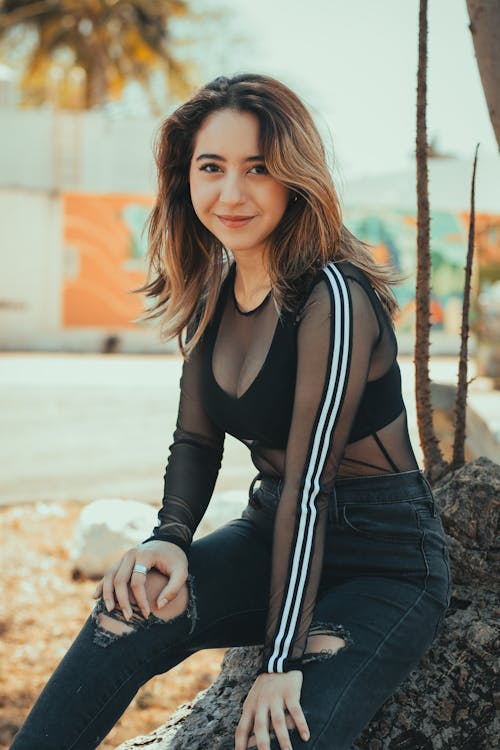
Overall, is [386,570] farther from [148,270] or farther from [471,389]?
[471,389]

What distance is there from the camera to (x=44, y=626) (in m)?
4.28

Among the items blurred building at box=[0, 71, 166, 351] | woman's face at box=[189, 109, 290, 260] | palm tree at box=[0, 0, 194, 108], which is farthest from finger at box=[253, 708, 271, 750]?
palm tree at box=[0, 0, 194, 108]

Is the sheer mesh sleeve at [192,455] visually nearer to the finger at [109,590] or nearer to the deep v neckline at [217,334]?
the deep v neckline at [217,334]

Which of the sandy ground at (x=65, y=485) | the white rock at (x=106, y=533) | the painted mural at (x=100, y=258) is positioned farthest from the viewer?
the painted mural at (x=100, y=258)

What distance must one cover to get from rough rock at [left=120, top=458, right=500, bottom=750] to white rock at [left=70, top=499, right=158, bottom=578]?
2466mm

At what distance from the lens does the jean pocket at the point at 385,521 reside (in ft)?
6.62

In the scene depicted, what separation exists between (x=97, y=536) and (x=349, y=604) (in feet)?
10.3

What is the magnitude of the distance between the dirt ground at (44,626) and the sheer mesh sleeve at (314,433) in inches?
65.5

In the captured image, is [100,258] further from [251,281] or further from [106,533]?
[251,281]

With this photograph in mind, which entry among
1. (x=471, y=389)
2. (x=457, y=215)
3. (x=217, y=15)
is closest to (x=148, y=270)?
(x=471, y=389)

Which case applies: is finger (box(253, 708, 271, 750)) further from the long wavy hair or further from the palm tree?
the palm tree

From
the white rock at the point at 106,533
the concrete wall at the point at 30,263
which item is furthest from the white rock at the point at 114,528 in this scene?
the concrete wall at the point at 30,263

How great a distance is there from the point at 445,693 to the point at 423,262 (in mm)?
1539

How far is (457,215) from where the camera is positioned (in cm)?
2250
